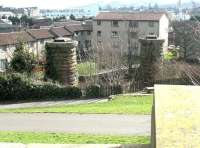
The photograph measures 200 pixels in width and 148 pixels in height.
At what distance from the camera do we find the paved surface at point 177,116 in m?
4.69

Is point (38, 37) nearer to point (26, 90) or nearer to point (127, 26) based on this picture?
point (127, 26)

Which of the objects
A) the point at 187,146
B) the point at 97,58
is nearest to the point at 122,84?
the point at 97,58

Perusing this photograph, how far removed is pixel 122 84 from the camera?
98.2ft

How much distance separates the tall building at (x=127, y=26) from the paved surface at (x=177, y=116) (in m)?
60.5

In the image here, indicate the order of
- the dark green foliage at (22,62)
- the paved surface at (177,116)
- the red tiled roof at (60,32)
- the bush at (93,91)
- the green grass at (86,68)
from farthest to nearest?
the red tiled roof at (60,32)
the green grass at (86,68)
the dark green foliage at (22,62)
the bush at (93,91)
the paved surface at (177,116)

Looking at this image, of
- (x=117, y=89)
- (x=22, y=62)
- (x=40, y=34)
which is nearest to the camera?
(x=117, y=89)

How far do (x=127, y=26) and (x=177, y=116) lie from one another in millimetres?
64689

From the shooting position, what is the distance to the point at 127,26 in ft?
228

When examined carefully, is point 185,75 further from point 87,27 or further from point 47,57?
point 87,27

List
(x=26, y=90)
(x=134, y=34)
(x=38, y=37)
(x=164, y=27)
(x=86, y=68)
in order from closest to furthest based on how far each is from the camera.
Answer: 1. (x=26, y=90)
2. (x=86, y=68)
3. (x=38, y=37)
4. (x=134, y=34)
5. (x=164, y=27)

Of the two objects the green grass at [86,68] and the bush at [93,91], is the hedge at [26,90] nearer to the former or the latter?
the bush at [93,91]

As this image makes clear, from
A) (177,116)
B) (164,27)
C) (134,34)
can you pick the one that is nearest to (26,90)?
(177,116)

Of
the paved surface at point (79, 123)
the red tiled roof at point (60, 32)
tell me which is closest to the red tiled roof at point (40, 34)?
the red tiled roof at point (60, 32)

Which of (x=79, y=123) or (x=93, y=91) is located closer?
(x=79, y=123)
